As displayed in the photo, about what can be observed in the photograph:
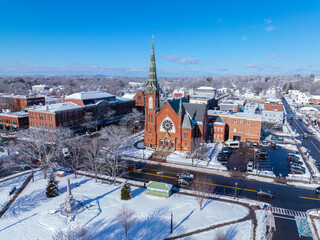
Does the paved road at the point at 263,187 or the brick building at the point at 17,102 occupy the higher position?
the brick building at the point at 17,102

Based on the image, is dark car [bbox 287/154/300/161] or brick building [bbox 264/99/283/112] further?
brick building [bbox 264/99/283/112]

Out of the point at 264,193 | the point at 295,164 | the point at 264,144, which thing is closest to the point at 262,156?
the point at 295,164

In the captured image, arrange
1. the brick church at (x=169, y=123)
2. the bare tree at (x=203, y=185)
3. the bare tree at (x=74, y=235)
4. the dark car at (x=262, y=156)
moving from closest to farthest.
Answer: the bare tree at (x=74, y=235) < the bare tree at (x=203, y=185) < the dark car at (x=262, y=156) < the brick church at (x=169, y=123)

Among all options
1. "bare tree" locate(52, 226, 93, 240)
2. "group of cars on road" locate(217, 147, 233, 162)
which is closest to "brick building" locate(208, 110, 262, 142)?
"group of cars on road" locate(217, 147, 233, 162)

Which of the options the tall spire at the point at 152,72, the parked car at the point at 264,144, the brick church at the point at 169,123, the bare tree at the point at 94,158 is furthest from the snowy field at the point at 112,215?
the parked car at the point at 264,144

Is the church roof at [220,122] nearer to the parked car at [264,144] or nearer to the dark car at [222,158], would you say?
the parked car at [264,144]

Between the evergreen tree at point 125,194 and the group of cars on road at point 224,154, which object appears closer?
the evergreen tree at point 125,194

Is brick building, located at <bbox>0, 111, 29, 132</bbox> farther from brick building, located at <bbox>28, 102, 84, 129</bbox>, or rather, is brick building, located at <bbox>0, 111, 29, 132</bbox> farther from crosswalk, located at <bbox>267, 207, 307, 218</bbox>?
crosswalk, located at <bbox>267, 207, 307, 218</bbox>

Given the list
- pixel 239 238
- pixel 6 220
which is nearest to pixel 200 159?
pixel 239 238
